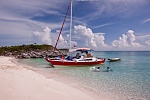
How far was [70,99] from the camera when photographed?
8.68 metres

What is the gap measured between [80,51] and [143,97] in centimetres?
2438

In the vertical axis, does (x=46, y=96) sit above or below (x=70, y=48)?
below

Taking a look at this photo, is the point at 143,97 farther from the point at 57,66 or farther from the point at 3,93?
the point at 57,66

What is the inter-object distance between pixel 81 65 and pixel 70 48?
173 inches

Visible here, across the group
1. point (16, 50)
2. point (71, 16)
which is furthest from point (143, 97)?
point (16, 50)

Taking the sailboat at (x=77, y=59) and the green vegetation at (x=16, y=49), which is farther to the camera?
the green vegetation at (x=16, y=49)

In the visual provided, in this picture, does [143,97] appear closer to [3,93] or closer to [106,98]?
[106,98]

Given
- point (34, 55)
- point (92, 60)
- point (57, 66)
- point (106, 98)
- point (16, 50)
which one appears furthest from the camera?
point (16, 50)

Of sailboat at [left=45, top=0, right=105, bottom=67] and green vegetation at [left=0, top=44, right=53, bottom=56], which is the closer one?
sailboat at [left=45, top=0, right=105, bottom=67]

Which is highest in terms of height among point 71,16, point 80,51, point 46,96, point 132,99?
point 71,16

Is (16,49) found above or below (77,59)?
above

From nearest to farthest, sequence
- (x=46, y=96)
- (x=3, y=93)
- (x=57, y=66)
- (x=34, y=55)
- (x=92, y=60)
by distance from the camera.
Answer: (x=3, y=93)
(x=46, y=96)
(x=57, y=66)
(x=92, y=60)
(x=34, y=55)

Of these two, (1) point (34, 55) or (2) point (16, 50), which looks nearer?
(1) point (34, 55)

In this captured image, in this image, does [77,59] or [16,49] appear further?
[16,49]
